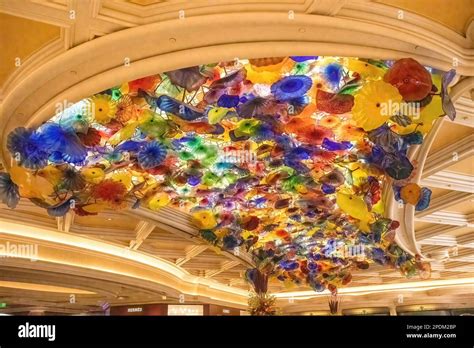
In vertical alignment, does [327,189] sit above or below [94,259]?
above

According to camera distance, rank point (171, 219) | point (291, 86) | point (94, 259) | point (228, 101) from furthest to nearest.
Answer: point (94, 259), point (171, 219), point (228, 101), point (291, 86)

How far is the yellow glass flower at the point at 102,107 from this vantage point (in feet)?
15.1

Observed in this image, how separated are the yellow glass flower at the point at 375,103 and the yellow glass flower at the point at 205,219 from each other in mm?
4897

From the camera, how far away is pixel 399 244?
10438 millimetres

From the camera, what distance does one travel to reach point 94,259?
40.0 ft

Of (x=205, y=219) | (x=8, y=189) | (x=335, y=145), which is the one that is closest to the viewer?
(x=8, y=189)

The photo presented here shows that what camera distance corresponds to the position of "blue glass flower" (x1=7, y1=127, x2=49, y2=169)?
446 centimetres

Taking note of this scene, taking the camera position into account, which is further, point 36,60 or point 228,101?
point 228,101

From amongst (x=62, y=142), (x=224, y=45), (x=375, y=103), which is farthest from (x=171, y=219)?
(x=224, y=45)

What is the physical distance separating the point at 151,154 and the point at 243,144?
122cm

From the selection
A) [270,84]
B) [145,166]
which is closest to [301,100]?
[270,84]

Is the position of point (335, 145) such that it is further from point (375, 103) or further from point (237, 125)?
point (375, 103)

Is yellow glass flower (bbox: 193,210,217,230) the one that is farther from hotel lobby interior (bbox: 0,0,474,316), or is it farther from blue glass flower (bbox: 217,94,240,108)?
blue glass flower (bbox: 217,94,240,108)

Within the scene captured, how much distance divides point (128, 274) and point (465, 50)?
35.7ft
